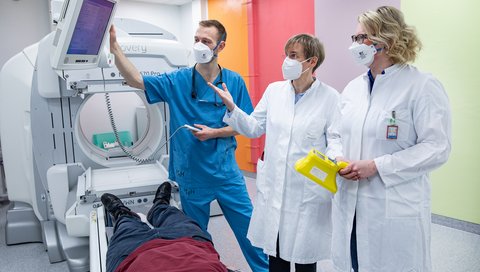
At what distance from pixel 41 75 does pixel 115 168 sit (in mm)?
723

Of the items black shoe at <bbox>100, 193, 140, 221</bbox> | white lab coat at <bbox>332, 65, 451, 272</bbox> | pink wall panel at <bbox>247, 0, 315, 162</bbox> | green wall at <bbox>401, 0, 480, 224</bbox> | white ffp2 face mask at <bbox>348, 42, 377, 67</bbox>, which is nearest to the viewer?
white lab coat at <bbox>332, 65, 451, 272</bbox>

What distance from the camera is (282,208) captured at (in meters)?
1.63

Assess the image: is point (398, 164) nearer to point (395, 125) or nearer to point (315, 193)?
point (395, 125)

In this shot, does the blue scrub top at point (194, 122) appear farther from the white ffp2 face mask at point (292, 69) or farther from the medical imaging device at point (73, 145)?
Result: the white ffp2 face mask at point (292, 69)

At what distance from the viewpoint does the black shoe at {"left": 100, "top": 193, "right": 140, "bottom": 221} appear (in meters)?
1.80

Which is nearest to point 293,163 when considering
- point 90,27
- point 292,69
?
point 292,69

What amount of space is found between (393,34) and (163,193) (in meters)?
1.29

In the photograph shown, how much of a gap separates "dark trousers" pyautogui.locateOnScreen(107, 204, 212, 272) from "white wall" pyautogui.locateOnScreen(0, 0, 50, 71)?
3.76m

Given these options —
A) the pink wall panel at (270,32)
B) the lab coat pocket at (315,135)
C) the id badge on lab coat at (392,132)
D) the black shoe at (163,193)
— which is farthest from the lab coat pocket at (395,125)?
the pink wall panel at (270,32)

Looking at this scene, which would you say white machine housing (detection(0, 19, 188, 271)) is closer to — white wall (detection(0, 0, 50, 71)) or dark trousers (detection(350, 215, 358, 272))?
dark trousers (detection(350, 215, 358, 272))

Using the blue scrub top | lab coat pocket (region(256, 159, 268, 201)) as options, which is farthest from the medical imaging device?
lab coat pocket (region(256, 159, 268, 201))

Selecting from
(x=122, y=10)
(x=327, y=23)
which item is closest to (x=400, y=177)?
(x=327, y=23)

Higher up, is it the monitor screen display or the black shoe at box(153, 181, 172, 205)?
the monitor screen display

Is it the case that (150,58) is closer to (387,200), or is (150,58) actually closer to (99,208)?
(99,208)
